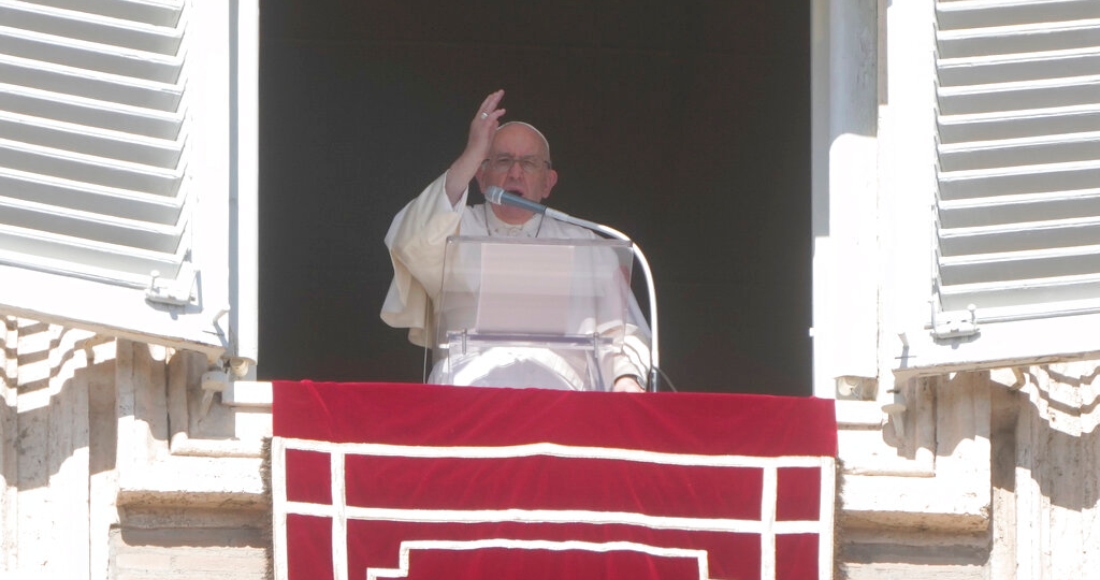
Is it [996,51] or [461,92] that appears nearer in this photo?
[996,51]

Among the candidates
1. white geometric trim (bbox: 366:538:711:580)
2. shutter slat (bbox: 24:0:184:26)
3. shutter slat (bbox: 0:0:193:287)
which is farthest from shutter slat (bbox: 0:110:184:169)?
white geometric trim (bbox: 366:538:711:580)

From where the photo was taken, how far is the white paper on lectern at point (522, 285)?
5.38 m

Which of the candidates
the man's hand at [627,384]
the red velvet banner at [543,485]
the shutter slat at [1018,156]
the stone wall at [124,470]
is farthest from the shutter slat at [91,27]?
the shutter slat at [1018,156]

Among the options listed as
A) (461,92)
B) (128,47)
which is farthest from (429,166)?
(128,47)

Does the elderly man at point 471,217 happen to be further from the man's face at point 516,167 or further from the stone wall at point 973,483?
the stone wall at point 973,483

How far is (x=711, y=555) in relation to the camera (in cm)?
509

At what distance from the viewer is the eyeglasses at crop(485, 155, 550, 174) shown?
21.2ft

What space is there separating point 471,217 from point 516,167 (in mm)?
162

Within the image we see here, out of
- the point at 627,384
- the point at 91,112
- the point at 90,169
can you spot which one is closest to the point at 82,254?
the point at 90,169

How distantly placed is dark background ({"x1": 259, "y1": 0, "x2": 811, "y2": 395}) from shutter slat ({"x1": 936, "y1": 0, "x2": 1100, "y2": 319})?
2991 mm

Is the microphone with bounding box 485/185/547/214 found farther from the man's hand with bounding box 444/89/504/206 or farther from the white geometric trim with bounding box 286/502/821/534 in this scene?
the white geometric trim with bounding box 286/502/821/534

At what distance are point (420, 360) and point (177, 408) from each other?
3095 mm

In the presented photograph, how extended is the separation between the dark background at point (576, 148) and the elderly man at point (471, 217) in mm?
1693

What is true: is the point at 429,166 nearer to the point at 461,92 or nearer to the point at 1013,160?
the point at 461,92
